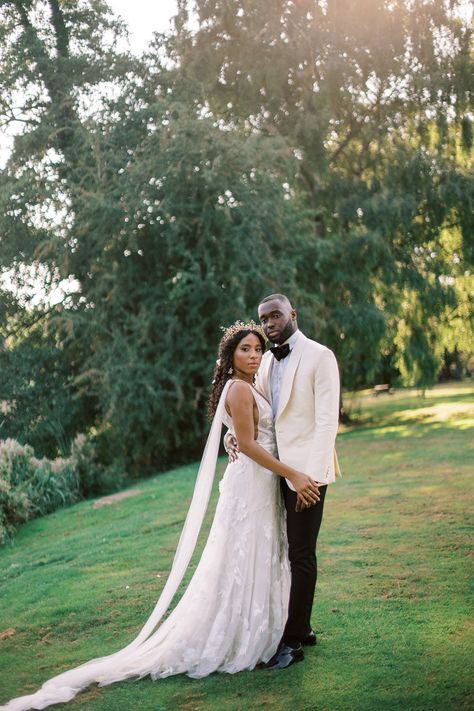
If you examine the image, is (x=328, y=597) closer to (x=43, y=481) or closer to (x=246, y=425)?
(x=246, y=425)

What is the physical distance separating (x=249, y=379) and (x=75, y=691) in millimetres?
1940

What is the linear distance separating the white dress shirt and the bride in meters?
0.06

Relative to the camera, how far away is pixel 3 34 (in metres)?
16.6

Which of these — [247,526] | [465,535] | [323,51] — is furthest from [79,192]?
[247,526]

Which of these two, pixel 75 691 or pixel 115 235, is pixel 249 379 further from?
pixel 115 235

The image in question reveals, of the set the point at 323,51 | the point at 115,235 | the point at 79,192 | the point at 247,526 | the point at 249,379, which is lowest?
the point at 247,526

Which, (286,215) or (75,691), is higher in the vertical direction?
(286,215)

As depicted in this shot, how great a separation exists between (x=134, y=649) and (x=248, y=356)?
1.81 m

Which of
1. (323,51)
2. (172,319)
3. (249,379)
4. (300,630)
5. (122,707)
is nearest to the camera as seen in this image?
(122,707)

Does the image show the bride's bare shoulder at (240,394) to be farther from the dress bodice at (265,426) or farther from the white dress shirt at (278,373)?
the white dress shirt at (278,373)

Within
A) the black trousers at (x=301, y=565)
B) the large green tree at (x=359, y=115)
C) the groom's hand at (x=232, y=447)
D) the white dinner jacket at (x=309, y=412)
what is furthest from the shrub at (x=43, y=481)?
the white dinner jacket at (x=309, y=412)

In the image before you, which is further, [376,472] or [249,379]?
[376,472]

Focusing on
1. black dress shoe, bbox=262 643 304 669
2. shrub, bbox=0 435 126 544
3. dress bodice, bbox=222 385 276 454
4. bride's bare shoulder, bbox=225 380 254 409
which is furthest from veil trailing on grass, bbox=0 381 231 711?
shrub, bbox=0 435 126 544

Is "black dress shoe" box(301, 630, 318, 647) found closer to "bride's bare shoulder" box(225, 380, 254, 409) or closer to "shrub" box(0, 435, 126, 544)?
"bride's bare shoulder" box(225, 380, 254, 409)
